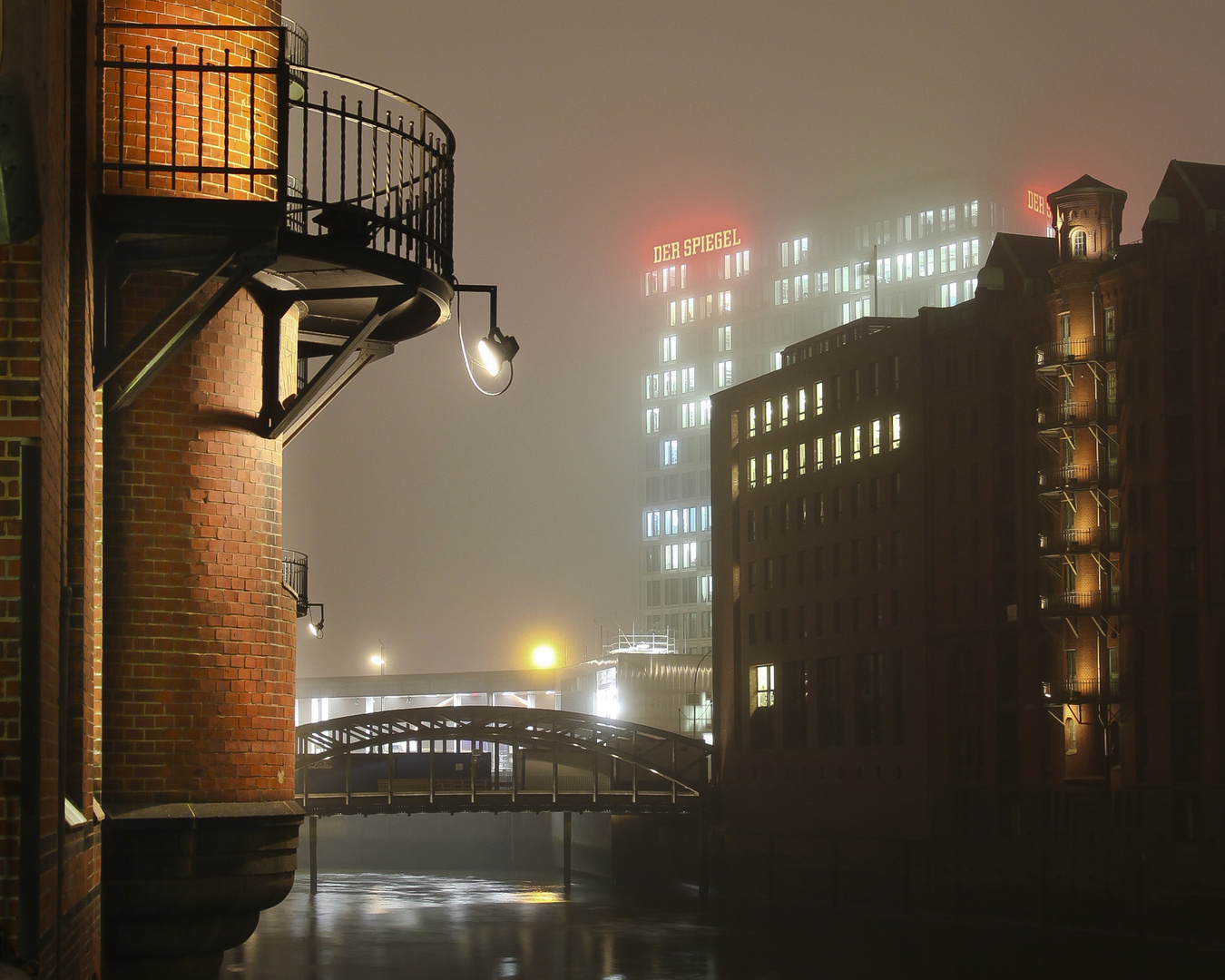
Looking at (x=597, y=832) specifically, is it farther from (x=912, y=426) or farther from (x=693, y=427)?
(x=693, y=427)

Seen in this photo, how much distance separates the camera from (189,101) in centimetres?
1303

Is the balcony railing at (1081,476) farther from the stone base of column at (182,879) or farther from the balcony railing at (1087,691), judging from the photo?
the stone base of column at (182,879)

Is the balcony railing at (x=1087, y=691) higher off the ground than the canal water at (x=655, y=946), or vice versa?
the balcony railing at (x=1087, y=691)

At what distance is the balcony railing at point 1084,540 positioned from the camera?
225 ft

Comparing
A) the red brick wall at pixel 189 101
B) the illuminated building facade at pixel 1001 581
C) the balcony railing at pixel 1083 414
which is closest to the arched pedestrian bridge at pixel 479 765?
the illuminated building facade at pixel 1001 581

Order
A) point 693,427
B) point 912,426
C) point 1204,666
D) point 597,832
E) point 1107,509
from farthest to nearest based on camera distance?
point 693,427 → point 597,832 → point 912,426 → point 1107,509 → point 1204,666

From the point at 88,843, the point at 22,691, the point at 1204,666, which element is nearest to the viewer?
the point at 22,691

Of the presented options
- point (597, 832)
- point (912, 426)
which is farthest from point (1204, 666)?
point (597, 832)

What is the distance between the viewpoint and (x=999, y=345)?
77750mm

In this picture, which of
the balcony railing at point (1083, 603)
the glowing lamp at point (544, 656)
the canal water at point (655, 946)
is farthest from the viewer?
the glowing lamp at point (544, 656)

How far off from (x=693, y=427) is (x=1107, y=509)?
10932cm

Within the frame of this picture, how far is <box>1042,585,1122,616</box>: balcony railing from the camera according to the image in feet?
224

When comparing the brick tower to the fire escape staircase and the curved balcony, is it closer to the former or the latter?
the fire escape staircase

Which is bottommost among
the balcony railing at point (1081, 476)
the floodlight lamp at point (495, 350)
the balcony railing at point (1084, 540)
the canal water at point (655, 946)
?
the canal water at point (655, 946)
